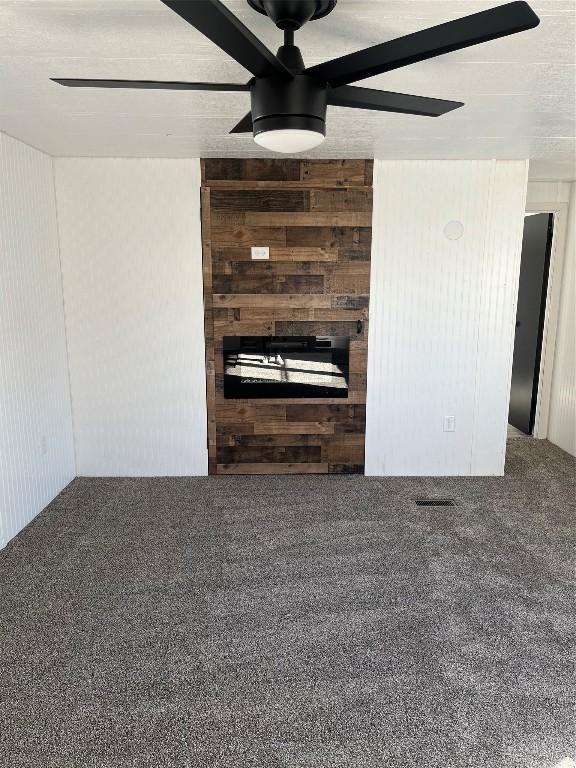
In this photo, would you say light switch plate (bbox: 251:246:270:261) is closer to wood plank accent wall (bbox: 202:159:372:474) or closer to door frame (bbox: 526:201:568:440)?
wood plank accent wall (bbox: 202:159:372:474)

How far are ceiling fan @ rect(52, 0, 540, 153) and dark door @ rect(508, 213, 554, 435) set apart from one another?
3827mm

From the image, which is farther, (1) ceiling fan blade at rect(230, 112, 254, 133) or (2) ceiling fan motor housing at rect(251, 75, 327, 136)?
(1) ceiling fan blade at rect(230, 112, 254, 133)

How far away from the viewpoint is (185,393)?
4207mm

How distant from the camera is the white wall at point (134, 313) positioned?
3941 millimetres

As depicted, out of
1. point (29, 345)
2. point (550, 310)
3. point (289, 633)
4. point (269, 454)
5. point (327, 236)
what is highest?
point (327, 236)

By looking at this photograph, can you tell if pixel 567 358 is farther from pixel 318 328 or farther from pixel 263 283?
pixel 263 283

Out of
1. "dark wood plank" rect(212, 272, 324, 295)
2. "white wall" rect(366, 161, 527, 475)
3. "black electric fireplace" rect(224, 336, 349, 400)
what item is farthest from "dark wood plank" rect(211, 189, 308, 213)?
"black electric fireplace" rect(224, 336, 349, 400)

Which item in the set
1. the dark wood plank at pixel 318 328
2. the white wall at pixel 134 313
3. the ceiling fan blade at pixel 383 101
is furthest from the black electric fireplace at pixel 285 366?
the ceiling fan blade at pixel 383 101

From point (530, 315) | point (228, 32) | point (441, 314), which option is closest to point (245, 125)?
point (228, 32)

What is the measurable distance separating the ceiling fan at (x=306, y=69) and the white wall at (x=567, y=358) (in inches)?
145

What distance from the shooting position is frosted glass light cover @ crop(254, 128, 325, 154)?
154cm

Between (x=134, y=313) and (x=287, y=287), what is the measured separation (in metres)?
1.14

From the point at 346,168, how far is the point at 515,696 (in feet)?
10.8

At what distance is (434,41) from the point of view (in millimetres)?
1308
